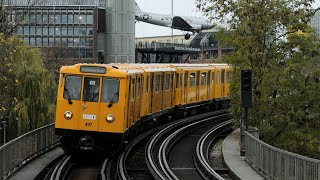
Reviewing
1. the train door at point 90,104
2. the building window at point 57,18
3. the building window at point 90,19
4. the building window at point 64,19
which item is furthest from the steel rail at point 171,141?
the building window at point 64,19

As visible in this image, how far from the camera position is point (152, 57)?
92.7m

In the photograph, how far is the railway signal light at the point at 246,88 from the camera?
59.6 ft

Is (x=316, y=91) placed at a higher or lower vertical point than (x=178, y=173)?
higher

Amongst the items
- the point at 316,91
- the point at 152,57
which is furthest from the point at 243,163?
the point at 152,57

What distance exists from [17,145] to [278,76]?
1022 cm

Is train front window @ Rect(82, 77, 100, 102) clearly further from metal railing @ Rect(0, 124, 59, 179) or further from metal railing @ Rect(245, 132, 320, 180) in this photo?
metal railing @ Rect(245, 132, 320, 180)

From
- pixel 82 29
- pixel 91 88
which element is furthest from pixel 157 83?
pixel 82 29

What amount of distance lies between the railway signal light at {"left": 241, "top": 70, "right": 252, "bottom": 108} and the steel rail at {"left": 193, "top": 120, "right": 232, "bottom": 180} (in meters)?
2.20

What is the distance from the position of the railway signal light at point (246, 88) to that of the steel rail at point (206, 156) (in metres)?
2.20

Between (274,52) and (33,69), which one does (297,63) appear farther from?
(33,69)

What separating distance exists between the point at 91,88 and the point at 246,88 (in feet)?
15.8

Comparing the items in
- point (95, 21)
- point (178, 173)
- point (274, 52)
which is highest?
point (95, 21)

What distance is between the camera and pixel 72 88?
17.7 metres

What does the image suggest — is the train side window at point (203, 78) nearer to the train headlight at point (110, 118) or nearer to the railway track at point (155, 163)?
the railway track at point (155, 163)
